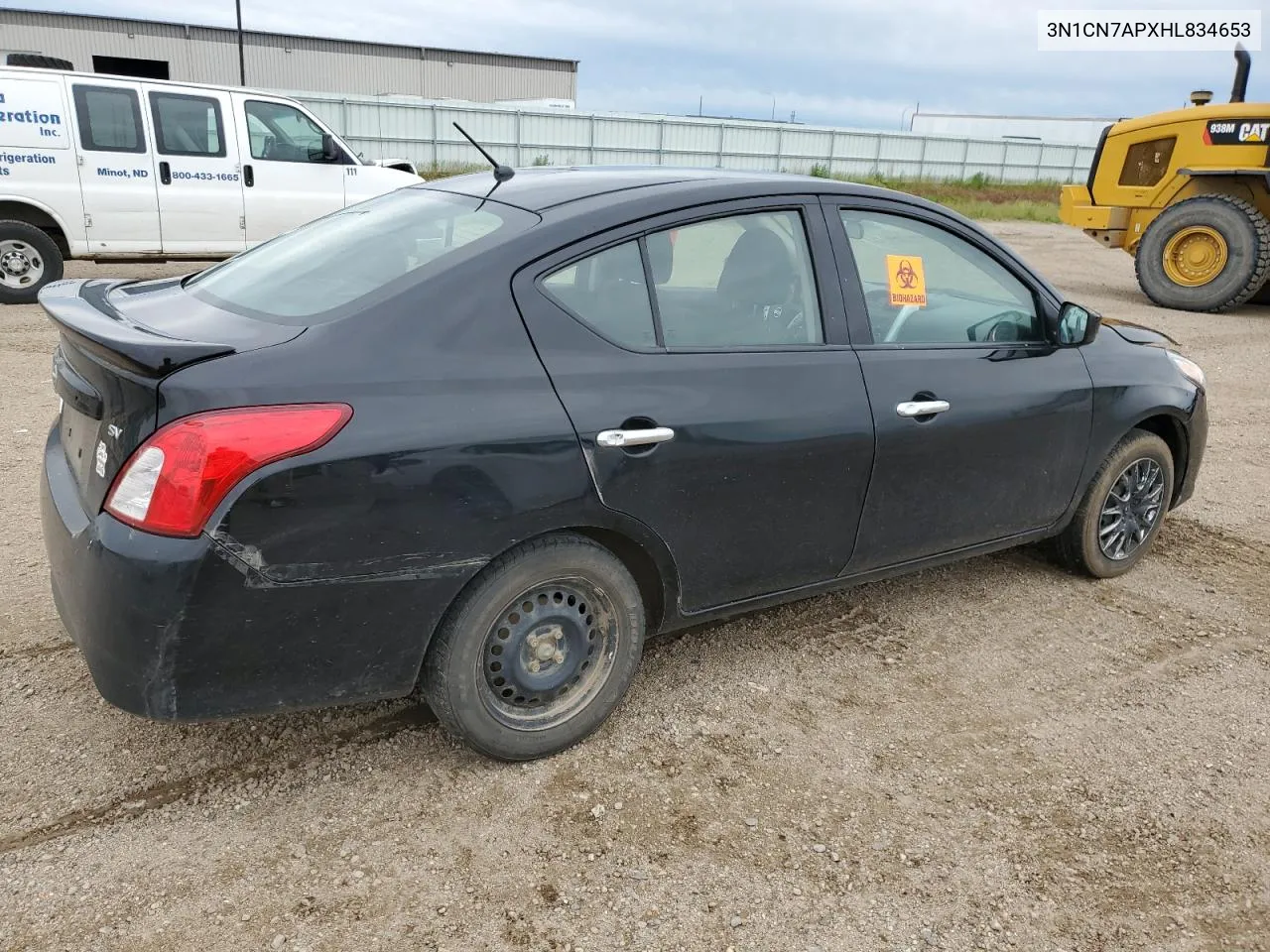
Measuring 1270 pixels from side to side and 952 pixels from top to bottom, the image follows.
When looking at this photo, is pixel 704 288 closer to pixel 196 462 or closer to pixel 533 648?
pixel 533 648

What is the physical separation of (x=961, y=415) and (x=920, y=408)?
211mm

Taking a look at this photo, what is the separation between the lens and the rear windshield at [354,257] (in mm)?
2602

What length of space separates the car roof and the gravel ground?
1545 mm

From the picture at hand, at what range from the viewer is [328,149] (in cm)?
1058

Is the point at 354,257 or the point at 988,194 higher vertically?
the point at 354,257

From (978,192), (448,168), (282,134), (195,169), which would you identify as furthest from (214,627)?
(978,192)

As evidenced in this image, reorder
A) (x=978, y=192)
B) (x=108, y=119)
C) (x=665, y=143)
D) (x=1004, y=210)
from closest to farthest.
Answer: (x=108, y=119) < (x=1004, y=210) < (x=665, y=143) < (x=978, y=192)

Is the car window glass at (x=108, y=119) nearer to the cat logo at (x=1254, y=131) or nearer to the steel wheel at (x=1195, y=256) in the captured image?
the steel wheel at (x=1195, y=256)

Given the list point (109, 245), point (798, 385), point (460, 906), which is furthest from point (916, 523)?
point (109, 245)

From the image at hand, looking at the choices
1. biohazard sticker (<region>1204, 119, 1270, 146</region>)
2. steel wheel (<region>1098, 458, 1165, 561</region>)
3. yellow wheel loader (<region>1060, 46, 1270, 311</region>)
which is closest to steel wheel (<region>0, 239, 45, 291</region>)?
steel wheel (<region>1098, 458, 1165, 561</region>)

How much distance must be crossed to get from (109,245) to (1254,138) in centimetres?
1198

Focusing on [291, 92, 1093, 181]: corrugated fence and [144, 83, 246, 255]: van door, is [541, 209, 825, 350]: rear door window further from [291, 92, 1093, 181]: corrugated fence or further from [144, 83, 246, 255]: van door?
[291, 92, 1093, 181]: corrugated fence

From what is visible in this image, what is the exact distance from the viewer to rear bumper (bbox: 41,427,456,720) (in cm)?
220

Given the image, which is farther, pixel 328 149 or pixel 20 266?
pixel 328 149
